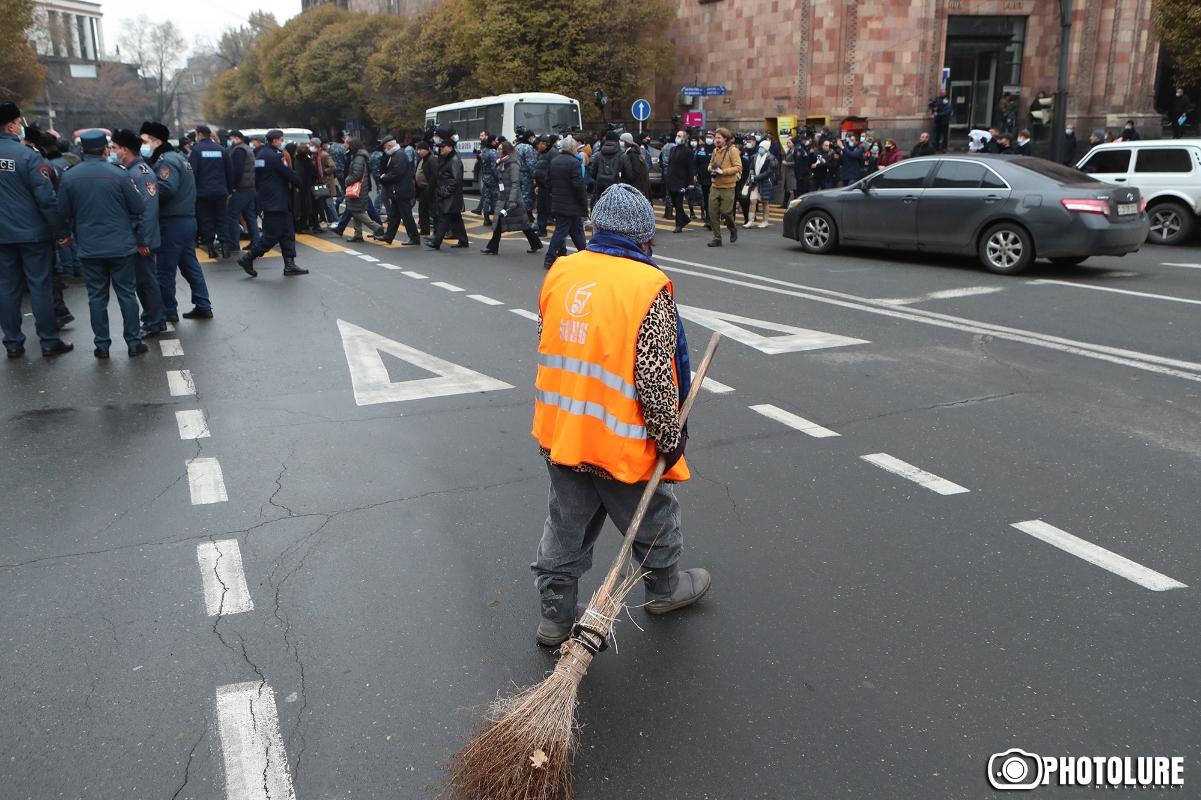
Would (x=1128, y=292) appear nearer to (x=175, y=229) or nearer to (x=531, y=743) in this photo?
(x=175, y=229)

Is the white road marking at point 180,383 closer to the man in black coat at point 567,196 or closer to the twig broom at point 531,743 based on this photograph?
the twig broom at point 531,743

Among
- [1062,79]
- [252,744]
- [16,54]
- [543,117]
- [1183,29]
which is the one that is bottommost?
[252,744]

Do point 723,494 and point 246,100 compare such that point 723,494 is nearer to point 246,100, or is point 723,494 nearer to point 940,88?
point 940,88

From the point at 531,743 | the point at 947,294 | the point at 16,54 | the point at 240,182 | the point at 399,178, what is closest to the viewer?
the point at 531,743

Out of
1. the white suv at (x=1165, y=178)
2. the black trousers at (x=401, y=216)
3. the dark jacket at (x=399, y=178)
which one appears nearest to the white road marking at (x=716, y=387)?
the dark jacket at (x=399, y=178)

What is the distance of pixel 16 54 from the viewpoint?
39.2 meters

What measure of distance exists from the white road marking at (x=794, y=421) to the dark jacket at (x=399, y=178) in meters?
10.6

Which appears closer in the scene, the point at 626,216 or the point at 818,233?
the point at 626,216

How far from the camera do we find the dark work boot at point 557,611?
3.75 meters

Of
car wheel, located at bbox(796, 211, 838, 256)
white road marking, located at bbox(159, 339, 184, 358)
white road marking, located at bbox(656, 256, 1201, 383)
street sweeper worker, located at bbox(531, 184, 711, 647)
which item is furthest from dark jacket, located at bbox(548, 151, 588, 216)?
street sweeper worker, located at bbox(531, 184, 711, 647)

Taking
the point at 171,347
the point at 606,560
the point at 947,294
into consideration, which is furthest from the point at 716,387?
the point at 947,294

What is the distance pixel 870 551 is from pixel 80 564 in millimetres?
3522

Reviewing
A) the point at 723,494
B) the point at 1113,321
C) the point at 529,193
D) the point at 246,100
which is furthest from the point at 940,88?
the point at 246,100

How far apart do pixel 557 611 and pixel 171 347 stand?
6388 millimetres
